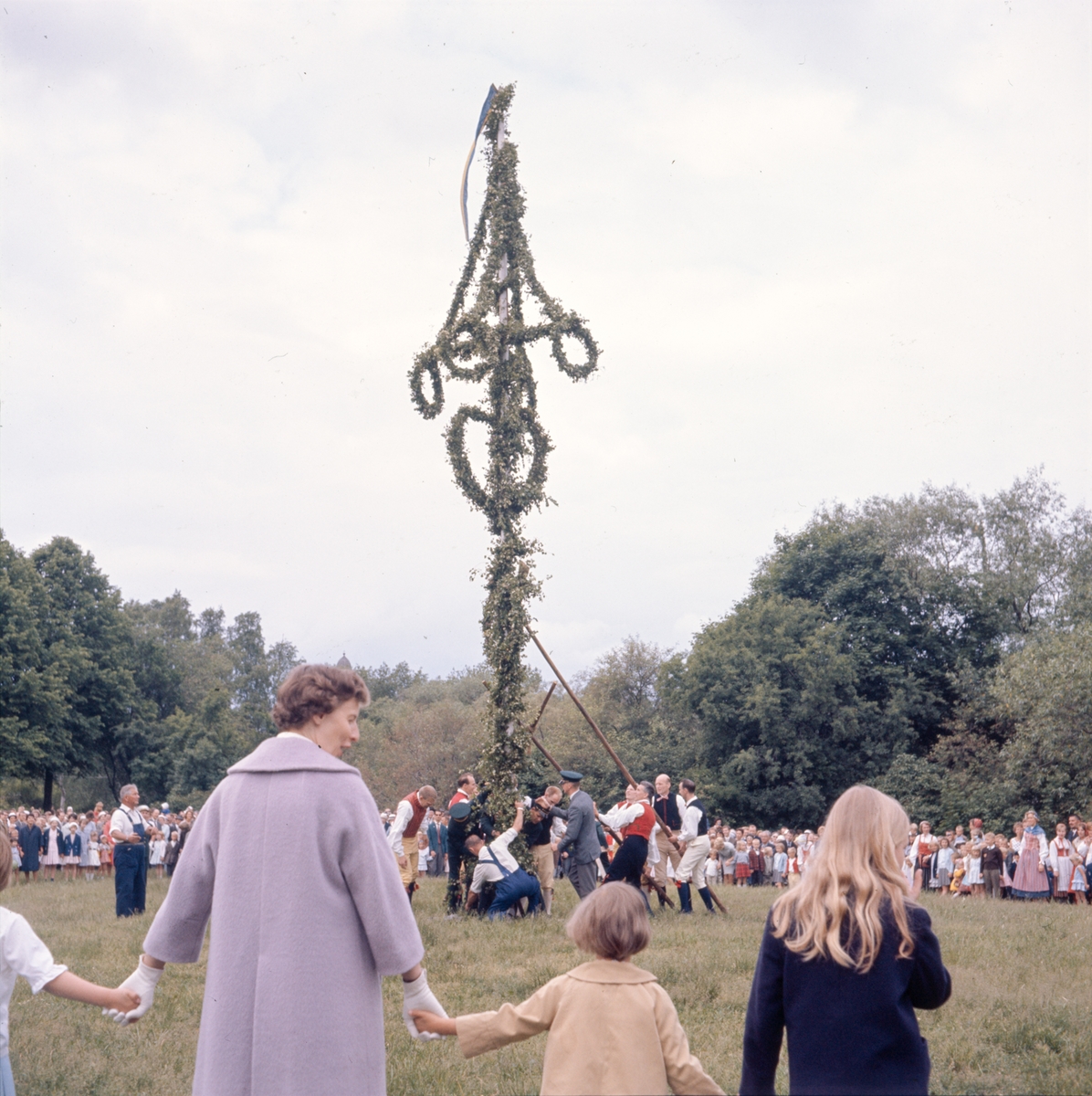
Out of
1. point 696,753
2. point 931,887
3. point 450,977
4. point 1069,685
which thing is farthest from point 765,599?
point 450,977

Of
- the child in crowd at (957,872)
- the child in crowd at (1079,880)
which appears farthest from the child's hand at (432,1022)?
the child in crowd at (957,872)

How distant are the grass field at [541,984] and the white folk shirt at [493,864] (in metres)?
0.68

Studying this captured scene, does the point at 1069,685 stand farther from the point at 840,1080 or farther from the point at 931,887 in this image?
the point at 840,1080

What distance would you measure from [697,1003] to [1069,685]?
27737 millimetres

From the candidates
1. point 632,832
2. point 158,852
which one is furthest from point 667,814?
point 158,852

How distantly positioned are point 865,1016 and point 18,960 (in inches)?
117

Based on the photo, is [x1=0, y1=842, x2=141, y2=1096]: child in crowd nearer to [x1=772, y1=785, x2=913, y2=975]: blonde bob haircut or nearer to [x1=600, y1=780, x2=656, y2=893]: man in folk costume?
[x1=772, y1=785, x2=913, y2=975]: blonde bob haircut

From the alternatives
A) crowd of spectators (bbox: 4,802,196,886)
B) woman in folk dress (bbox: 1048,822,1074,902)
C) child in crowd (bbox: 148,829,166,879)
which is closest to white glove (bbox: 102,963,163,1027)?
woman in folk dress (bbox: 1048,822,1074,902)

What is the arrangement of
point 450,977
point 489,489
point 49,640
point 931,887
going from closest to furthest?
point 450,977
point 489,489
point 931,887
point 49,640

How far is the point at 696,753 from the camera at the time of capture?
48.9 meters

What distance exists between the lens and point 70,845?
33688 mm

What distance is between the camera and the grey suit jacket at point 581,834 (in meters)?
16.1

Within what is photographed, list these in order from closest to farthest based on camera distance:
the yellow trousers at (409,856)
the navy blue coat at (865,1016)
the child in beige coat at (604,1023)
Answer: the navy blue coat at (865,1016)
the child in beige coat at (604,1023)
the yellow trousers at (409,856)

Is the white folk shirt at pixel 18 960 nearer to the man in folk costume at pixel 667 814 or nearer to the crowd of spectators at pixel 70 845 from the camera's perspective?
the man in folk costume at pixel 667 814
